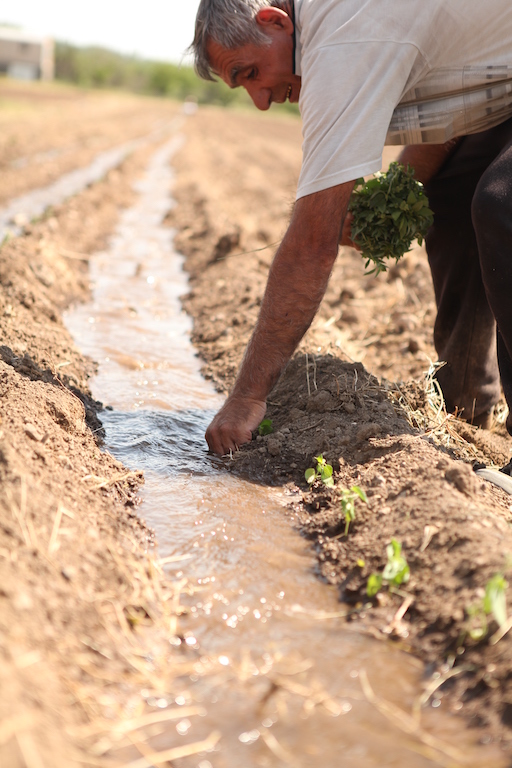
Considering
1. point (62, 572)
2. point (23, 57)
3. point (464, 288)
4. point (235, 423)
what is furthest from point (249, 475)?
point (23, 57)

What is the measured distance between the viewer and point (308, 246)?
2.58m

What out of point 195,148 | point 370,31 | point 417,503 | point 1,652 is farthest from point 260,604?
point 195,148

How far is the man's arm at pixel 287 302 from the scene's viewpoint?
2531mm

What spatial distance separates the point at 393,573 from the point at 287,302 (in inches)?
44.3

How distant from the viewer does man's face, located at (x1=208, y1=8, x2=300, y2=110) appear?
2670 millimetres

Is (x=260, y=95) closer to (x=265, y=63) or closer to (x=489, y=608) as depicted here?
(x=265, y=63)

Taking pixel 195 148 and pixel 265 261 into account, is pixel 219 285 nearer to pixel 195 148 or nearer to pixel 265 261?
pixel 265 261

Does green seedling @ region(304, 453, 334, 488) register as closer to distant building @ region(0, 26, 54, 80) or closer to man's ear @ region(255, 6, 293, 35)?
man's ear @ region(255, 6, 293, 35)

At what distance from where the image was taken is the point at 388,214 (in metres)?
3.02

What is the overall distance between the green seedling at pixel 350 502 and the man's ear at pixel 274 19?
172 centimetres

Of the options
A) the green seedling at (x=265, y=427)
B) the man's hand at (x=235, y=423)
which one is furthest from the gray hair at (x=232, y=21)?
the green seedling at (x=265, y=427)

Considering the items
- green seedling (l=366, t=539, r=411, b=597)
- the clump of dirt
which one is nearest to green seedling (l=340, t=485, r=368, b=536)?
the clump of dirt

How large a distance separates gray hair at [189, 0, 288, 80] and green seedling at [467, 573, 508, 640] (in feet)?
6.87

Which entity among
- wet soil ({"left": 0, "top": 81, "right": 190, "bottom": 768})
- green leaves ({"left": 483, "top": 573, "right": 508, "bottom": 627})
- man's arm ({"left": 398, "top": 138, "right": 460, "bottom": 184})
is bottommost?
wet soil ({"left": 0, "top": 81, "right": 190, "bottom": 768})
